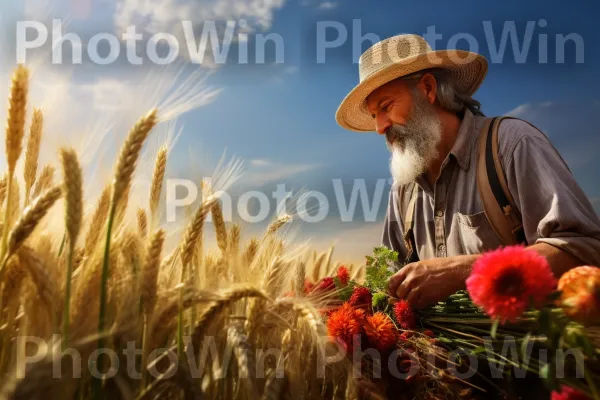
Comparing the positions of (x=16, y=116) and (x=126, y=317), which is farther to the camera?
(x=16, y=116)

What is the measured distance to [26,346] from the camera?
93cm

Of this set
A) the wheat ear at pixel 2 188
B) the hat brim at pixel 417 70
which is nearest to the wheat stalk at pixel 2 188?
the wheat ear at pixel 2 188

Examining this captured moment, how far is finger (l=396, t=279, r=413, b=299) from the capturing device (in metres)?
1.73

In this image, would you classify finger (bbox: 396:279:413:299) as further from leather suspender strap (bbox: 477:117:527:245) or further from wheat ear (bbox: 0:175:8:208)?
wheat ear (bbox: 0:175:8:208)

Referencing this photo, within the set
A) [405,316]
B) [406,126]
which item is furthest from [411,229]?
[405,316]

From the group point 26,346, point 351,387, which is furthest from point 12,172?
point 351,387

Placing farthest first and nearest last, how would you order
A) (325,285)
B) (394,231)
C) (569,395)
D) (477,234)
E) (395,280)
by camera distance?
(394,231), (477,234), (325,285), (395,280), (569,395)

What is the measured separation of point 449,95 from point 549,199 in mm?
1159

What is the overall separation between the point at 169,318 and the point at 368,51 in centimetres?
266

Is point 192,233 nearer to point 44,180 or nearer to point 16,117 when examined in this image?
point 16,117

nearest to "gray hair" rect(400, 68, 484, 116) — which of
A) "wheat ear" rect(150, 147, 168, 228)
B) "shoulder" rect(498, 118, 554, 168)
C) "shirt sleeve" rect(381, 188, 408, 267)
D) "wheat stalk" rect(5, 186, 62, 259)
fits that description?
"shoulder" rect(498, 118, 554, 168)

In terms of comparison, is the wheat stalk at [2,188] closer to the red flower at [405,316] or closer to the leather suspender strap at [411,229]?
the red flower at [405,316]

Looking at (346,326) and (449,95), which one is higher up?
(449,95)

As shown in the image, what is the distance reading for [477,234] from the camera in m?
2.62
